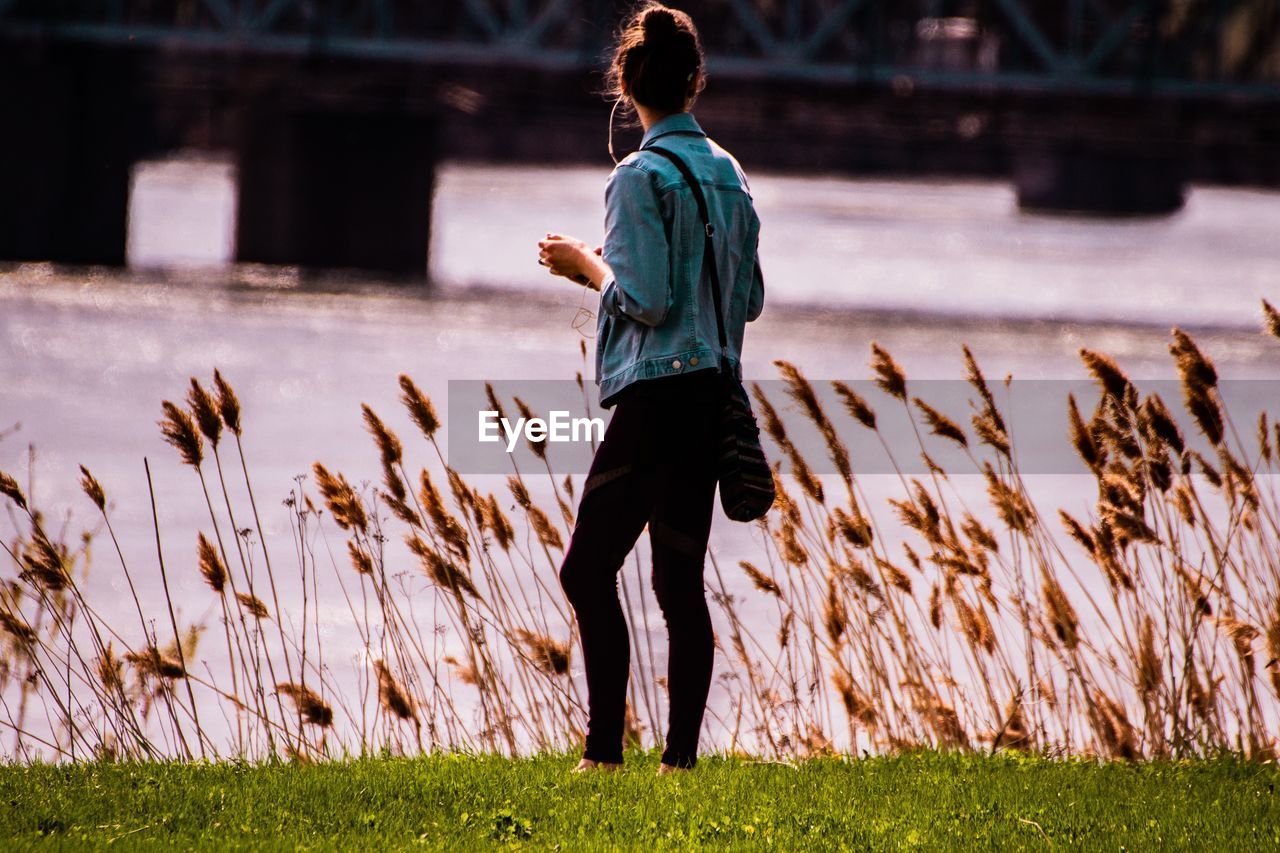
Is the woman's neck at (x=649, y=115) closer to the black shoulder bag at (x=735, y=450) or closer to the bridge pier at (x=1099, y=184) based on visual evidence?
the black shoulder bag at (x=735, y=450)

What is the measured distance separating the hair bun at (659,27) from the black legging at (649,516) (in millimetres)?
826

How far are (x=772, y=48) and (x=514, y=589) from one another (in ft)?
87.8

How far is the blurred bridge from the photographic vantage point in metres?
35.4

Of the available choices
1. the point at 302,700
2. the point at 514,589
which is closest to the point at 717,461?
the point at 302,700

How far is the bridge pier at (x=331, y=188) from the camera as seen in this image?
4153 cm

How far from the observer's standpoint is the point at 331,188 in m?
41.6

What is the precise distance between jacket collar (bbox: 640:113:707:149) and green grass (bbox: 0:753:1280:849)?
5.42 ft

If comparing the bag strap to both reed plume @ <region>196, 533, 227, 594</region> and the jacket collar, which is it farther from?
reed plume @ <region>196, 533, 227, 594</region>

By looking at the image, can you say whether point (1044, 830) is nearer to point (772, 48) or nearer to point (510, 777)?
point (510, 777)

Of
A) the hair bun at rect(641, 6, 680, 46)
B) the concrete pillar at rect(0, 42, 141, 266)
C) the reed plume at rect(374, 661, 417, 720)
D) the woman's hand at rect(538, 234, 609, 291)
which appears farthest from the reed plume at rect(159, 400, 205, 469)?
the concrete pillar at rect(0, 42, 141, 266)

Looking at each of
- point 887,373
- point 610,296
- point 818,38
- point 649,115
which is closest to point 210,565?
point 610,296

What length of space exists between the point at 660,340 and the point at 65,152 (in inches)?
1404

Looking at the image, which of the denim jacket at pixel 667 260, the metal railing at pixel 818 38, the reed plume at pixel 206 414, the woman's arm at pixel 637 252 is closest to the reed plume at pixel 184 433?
the reed plume at pixel 206 414

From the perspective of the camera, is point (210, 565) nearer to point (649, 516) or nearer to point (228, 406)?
point (228, 406)
